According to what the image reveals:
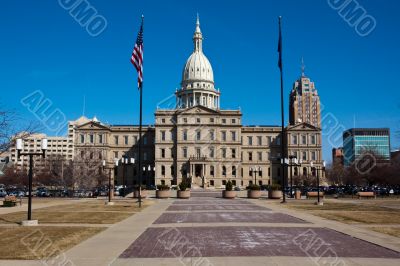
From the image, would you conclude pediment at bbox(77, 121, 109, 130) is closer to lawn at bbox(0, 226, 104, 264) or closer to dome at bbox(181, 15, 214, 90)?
dome at bbox(181, 15, 214, 90)

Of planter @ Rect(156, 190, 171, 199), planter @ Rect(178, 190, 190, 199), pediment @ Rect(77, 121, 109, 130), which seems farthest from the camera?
pediment @ Rect(77, 121, 109, 130)

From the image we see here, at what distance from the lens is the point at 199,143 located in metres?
126

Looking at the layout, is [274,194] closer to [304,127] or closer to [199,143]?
[199,143]

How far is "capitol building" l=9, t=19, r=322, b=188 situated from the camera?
414ft

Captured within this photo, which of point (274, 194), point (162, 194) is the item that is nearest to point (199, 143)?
point (162, 194)

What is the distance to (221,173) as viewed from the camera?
126m

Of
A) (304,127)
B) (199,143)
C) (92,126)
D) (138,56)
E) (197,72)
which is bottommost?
(199,143)

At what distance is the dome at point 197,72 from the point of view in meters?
154

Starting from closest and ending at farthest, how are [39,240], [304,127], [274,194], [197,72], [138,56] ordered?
[39,240] < [138,56] < [274,194] < [304,127] < [197,72]

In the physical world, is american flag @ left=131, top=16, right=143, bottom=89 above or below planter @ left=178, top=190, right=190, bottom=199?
above

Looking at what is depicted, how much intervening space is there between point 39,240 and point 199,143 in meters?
111

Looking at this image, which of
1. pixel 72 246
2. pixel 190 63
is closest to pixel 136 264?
pixel 72 246

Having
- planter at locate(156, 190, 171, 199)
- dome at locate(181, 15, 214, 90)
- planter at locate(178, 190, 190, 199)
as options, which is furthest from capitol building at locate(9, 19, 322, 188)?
planter at locate(178, 190, 190, 199)

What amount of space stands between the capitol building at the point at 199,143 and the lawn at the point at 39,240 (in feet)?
315
